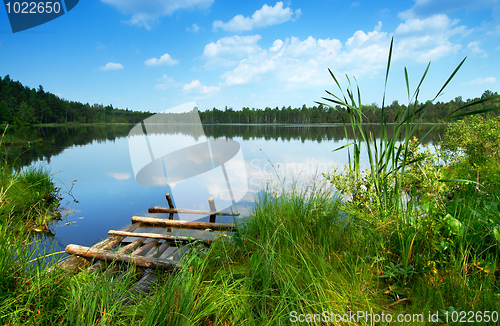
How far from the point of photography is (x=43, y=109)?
67.2m

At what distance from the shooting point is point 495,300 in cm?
138

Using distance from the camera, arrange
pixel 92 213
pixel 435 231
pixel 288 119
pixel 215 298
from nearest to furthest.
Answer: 1. pixel 215 298
2. pixel 435 231
3. pixel 92 213
4. pixel 288 119

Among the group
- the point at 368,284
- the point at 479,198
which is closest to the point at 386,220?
the point at 368,284

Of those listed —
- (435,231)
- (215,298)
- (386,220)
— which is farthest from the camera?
(386,220)

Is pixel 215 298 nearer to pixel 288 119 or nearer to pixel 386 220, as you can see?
pixel 386 220

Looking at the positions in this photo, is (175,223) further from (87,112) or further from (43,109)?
(87,112)

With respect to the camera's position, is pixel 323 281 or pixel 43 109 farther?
pixel 43 109

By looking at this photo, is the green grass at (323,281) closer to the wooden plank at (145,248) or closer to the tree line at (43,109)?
the wooden plank at (145,248)

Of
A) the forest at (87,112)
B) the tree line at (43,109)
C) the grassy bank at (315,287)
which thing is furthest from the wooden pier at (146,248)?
the forest at (87,112)

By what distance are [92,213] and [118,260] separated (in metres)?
5.50

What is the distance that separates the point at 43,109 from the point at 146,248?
85.0 m

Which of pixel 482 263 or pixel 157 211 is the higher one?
pixel 482 263

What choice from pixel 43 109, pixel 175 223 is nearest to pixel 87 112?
pixel 43 109

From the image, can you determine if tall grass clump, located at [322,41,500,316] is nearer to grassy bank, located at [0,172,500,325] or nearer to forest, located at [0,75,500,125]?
grassy bank, located at [0,172,500,325]
